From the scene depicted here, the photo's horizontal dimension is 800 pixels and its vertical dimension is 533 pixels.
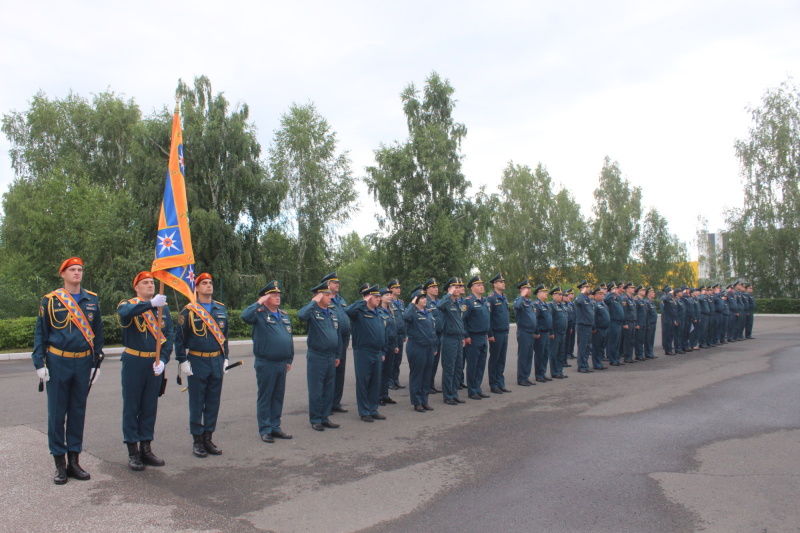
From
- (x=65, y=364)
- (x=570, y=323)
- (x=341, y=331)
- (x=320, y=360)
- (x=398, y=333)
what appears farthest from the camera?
(x=570, y=323)

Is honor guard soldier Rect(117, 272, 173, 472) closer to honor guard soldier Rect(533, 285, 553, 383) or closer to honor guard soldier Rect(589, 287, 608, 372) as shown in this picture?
honor guard soldier Rect(533, 285, 553, 383)

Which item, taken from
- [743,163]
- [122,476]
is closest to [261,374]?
[122,476]

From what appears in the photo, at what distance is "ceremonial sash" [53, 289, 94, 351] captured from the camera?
4969mm

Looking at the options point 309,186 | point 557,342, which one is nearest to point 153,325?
point 557,342

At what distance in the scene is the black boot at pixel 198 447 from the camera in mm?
5652

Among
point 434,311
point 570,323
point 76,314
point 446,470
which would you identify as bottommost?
point 446,470

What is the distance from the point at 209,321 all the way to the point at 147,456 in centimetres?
141

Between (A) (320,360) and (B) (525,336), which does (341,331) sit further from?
(B) (525,336)

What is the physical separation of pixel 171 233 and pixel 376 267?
96.8ft

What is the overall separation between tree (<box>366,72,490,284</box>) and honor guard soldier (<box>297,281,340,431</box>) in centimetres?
2511

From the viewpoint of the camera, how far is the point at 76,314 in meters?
5.00

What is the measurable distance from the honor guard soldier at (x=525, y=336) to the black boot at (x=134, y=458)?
22.0ft

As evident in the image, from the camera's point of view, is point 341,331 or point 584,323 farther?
point 584,323

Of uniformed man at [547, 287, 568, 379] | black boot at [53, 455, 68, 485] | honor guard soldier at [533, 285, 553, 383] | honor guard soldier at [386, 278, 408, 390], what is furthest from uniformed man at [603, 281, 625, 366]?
black boot at [53, 455, 68, 485]
